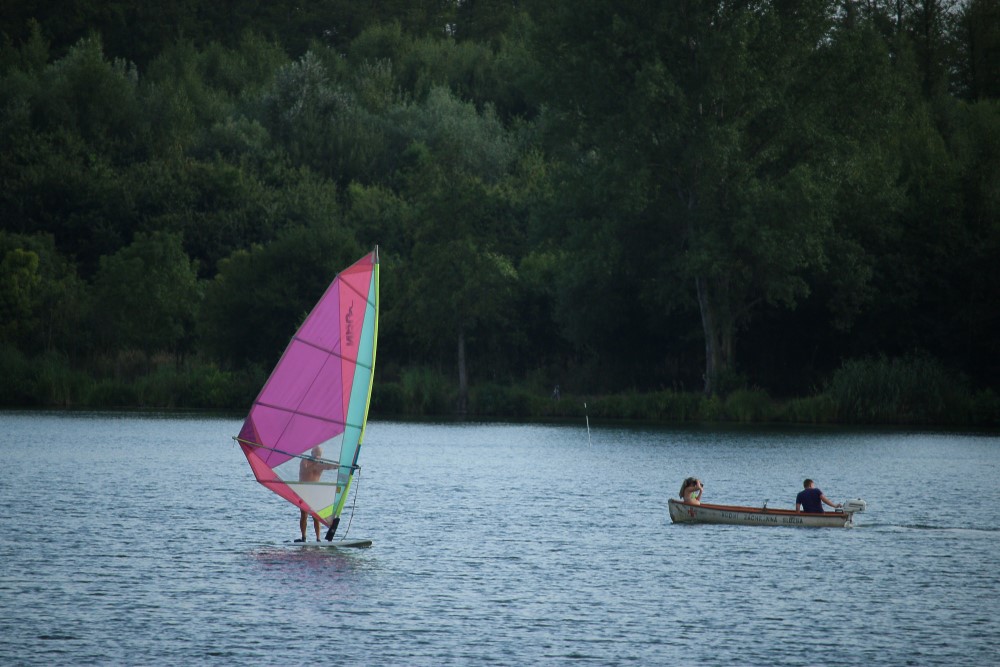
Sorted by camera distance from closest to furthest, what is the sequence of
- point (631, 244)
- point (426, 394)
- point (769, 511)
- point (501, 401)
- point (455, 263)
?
point (769, 511), point (631, 244), point (501, 401), point (426, 394), point (455, 263)

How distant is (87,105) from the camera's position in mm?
132375

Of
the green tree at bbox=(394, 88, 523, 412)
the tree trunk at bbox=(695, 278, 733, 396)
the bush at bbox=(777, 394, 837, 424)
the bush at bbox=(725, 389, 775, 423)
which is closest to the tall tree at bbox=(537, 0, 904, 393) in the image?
the tree trunk at bbox=(695, 278, 733, 396)

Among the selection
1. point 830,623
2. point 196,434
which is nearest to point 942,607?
point 830,623

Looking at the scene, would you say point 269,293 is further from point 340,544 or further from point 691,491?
point 340,544

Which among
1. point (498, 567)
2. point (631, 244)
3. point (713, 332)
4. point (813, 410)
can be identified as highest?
point (631, 244)

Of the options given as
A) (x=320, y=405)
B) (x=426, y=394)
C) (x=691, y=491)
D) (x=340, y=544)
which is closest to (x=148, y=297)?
(x=426, y=394)

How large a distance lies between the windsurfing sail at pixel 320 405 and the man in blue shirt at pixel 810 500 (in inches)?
490

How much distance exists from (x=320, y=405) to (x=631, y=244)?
51.4 m

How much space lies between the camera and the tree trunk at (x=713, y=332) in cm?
8075

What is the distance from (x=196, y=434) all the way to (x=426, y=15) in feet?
374

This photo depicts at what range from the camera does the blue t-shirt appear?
39312 millimetres

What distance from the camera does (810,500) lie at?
Result: 39.5 m

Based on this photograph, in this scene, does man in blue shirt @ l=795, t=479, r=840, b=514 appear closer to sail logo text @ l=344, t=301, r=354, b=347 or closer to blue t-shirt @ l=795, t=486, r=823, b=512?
blue t-shirt @ l=795, t=486, r=823, b=512

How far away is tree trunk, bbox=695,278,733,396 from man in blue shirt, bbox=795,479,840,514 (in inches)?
1611
